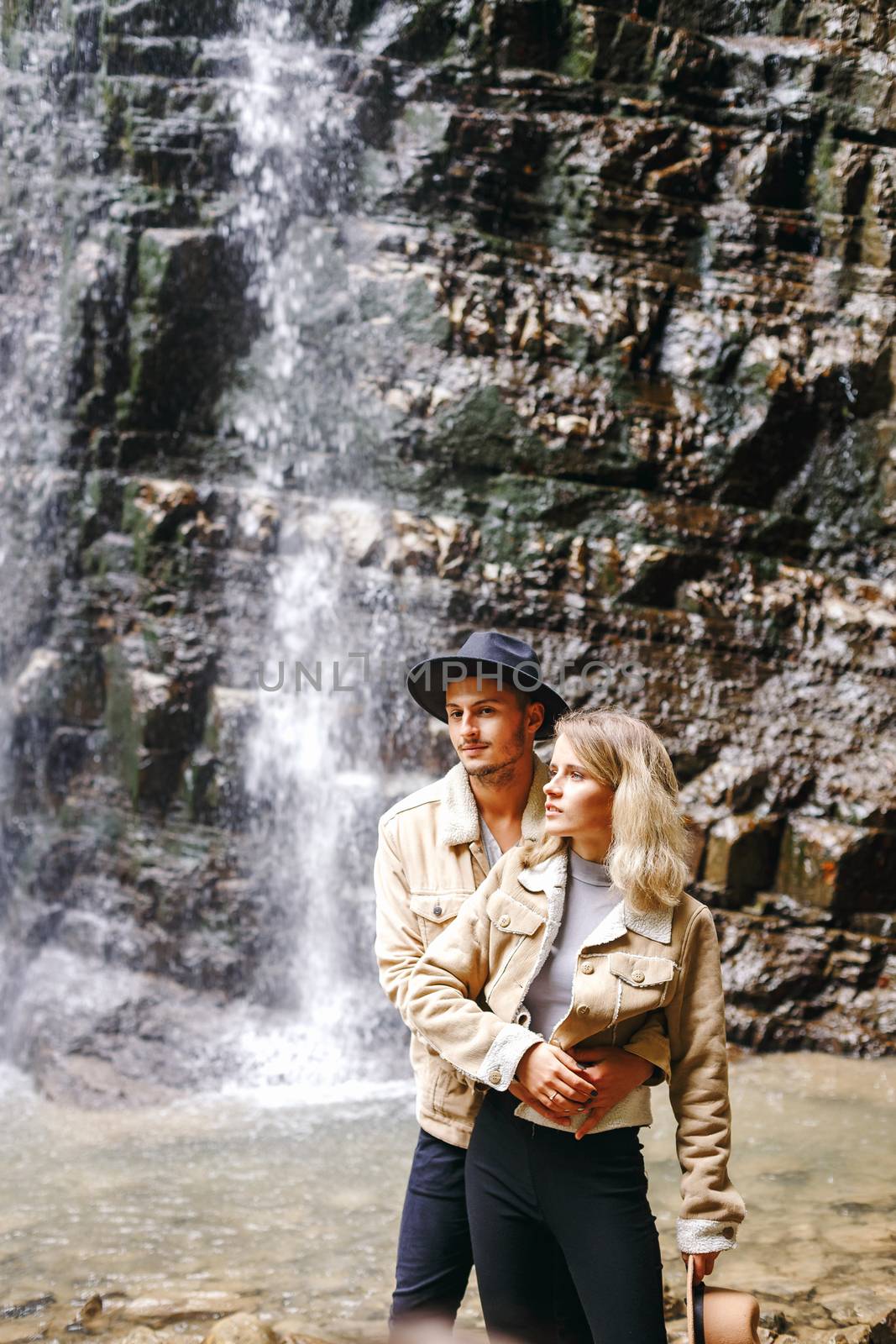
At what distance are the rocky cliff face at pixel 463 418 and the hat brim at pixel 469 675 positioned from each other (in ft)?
15.3

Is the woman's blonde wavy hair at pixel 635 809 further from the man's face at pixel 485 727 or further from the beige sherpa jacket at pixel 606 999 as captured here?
the man's face at pixel 485 727

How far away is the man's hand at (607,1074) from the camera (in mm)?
2002

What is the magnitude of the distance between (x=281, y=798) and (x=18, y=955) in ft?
6.84

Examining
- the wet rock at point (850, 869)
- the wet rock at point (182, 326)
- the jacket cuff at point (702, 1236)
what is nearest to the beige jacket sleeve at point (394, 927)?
the jacket cuff at point (702, 1236)

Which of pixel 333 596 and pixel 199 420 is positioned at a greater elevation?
pixel 199 420

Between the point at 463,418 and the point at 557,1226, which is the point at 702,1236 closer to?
the point at 557,1226

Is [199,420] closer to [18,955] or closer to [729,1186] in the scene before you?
[18,955]

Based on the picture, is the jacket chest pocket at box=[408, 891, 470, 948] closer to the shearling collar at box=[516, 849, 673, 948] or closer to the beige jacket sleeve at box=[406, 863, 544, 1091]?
the beige jacket sleeve at box=[406, 863, 544, 1091]

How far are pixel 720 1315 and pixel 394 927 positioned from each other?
945mm

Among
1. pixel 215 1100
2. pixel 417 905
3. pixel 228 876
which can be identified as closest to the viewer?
pixel 417 905

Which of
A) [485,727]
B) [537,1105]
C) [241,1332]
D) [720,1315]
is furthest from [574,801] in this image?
[241,1332]

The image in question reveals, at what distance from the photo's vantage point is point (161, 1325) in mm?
3436

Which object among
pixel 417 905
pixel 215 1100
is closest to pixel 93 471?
pixel 215 1100

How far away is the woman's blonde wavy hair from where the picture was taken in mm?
2076
